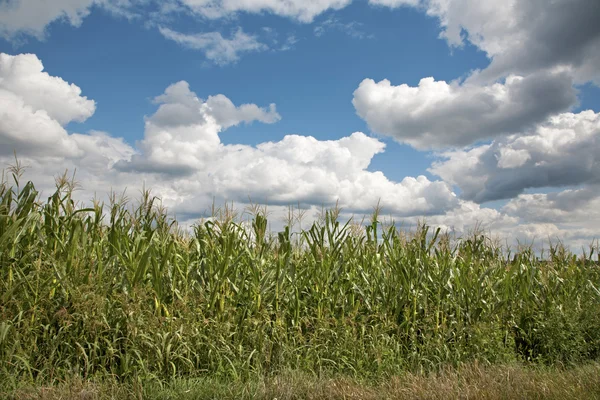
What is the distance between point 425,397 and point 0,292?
509 cm

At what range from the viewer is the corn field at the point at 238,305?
17.9 feet

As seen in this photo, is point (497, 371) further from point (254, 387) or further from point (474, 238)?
point (474, 238)

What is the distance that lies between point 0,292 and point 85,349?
1.28m

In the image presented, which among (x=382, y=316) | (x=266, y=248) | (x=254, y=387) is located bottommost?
(x=254, y=387)

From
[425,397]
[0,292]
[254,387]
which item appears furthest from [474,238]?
[0,292]

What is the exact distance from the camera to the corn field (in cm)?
544

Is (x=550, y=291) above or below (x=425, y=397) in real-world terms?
above

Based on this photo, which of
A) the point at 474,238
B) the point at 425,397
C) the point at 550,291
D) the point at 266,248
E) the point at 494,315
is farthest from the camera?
the point at 474,238

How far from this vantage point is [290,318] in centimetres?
670

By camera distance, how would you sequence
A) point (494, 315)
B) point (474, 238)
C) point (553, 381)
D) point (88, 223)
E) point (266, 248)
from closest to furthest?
point (553, 381)
point (88, 223)
point (266, 248)
point (494, 315)
point (474, 238)

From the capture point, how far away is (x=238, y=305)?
6422 millimetres

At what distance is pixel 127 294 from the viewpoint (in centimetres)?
561

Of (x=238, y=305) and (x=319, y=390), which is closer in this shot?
(x=319, y=390)

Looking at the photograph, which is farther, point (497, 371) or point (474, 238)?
point (474, 238)
